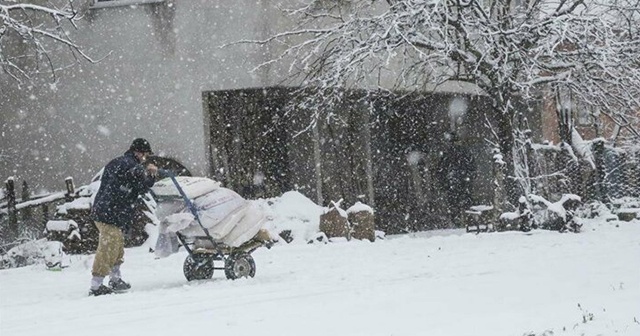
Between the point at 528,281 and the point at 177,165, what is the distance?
9.97 meters

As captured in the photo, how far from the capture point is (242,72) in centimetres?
1648

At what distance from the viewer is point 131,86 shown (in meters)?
17.1

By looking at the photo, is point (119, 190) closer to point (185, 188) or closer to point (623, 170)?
point (185, 188)

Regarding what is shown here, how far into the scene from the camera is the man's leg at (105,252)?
29.7 feet

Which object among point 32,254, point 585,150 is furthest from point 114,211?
point 585,150

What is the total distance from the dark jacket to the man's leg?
94 mm

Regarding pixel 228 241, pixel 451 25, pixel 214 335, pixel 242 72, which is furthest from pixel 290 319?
pixel 242 72

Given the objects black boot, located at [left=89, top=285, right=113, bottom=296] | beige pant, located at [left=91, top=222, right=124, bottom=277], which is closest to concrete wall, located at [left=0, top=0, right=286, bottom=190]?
beige pant, located at [left=91, top=222, right=124, bottom=277]

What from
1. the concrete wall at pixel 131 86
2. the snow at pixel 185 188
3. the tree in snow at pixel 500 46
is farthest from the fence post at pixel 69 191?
the snow at pixel 185 188

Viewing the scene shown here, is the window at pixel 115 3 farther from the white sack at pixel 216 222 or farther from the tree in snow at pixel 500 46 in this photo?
the white sack at pixel 216 222

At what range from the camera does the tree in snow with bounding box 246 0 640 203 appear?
546 inches

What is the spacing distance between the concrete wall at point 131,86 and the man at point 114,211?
727cm

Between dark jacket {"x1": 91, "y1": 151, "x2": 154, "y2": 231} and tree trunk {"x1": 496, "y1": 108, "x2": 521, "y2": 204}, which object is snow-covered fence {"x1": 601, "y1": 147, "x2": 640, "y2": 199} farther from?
dark jacket {"x1": 91, "y1": 151, "x2": 154, "y2": 231}

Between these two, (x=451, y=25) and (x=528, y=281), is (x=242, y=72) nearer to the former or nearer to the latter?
(x=451, y=25)
